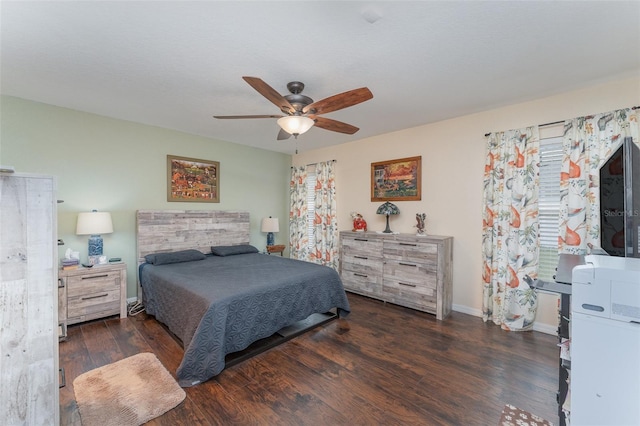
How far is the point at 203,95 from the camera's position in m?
2.86

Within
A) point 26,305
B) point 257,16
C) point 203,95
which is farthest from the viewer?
point 203,95

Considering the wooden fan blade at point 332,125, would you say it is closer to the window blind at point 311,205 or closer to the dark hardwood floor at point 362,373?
the dark hardwood floor at point 362,373

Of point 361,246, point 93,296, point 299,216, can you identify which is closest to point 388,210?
point 361,246

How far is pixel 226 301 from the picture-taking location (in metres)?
2.25

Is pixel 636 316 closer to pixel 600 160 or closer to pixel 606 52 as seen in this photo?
pixel 606 52

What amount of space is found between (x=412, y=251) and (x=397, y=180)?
3.95ft

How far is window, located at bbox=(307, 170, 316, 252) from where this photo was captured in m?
5.38

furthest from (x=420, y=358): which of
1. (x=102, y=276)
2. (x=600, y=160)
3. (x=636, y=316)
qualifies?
(x=102, y=276)

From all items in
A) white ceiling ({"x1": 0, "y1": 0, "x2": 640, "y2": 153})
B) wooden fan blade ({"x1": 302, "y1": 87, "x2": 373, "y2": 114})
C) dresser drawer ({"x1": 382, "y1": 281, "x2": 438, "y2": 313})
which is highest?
white ceiling ({"x1": 0, "y1": 0, "x2": 640, "y2": 153})

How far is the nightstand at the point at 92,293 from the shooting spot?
2961 mm

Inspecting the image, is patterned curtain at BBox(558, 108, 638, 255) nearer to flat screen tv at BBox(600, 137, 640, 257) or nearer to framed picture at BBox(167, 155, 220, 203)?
flat screen tv at BBox(600, 137, 640, 257)

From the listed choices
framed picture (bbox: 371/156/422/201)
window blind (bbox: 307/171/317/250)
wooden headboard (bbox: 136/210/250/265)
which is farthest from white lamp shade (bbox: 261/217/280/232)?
framed picture (bbox: 371/156/422/201)

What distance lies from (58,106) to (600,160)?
607 cm

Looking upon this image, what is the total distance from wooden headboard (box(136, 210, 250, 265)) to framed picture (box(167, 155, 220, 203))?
10.9 inches
